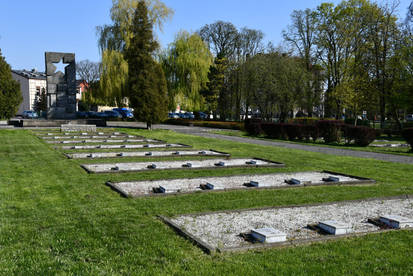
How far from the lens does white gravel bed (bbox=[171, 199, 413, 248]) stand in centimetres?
486

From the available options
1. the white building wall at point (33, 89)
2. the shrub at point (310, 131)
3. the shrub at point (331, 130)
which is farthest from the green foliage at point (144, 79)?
the white building wall at point (33, 89)

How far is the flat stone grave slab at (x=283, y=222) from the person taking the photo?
15.1ft

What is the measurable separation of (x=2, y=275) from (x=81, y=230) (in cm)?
135

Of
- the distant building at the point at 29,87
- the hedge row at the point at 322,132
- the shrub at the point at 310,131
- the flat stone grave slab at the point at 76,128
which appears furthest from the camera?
the distant building at the point at 29,87

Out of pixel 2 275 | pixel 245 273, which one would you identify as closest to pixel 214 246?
pixel 245 273

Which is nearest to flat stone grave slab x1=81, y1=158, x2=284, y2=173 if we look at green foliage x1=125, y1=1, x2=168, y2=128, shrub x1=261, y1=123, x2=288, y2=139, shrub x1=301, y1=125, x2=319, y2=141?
shrub x1=301, y1=125, x2=319, y2=141

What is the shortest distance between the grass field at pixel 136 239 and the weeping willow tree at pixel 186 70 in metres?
33.2

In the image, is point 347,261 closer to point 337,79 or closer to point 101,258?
point 101,258

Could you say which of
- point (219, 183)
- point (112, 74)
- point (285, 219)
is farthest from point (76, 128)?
point (285, 219)

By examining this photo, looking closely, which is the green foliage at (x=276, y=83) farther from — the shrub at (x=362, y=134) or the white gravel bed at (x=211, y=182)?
the white gravel bed at (x=211, y=182)

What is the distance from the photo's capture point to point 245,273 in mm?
3678

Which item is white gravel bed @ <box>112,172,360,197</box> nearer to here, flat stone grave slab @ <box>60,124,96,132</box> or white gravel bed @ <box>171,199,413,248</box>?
white gravel bed @ <box>171,199,413,248</box>

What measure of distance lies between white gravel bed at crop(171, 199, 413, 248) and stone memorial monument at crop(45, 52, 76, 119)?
32.1 meters

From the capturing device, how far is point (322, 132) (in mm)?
21891
